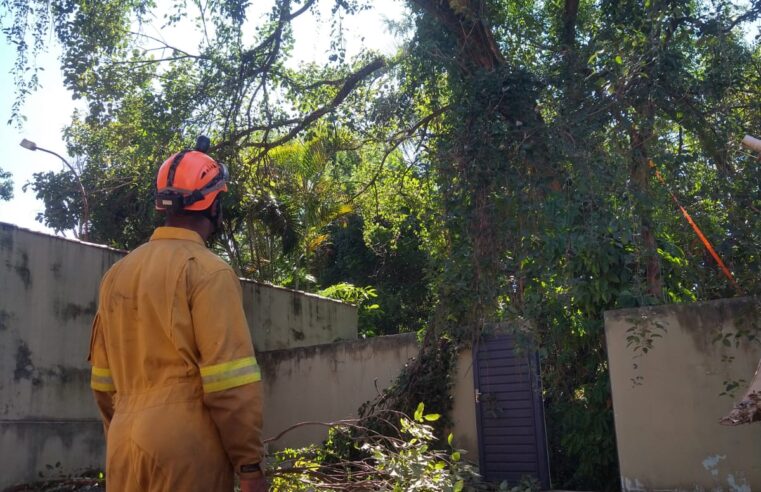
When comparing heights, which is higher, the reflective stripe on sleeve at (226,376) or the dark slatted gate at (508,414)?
the reflective stripe on sleeve at (226,376)

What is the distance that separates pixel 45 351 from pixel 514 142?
5.52 meters

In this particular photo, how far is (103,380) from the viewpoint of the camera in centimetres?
267

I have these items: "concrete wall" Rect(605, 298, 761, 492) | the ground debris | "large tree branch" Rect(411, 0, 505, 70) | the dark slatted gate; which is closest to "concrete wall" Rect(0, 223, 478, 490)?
the dark slatted gate

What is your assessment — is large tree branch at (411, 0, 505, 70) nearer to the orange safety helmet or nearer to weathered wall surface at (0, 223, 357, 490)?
weathered wall surface at (0, 223, 357, 490)

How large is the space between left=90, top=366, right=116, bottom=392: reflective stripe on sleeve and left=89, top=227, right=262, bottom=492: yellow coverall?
15 cm

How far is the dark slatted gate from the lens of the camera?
322 inches

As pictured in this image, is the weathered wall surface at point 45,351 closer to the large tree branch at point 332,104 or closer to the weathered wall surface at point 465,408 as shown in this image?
the large tree branch at point 332,104

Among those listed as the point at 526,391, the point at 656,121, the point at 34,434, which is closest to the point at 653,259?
the point at 656,121

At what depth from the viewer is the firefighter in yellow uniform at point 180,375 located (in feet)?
7.41

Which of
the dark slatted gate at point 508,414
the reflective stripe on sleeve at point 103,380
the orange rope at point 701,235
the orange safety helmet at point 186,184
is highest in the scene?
the orange rope at point 701,235

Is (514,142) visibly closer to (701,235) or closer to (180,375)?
(701,235)

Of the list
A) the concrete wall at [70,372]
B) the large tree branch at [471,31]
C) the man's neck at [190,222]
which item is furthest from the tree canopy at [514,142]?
the man's neck at [190,222]

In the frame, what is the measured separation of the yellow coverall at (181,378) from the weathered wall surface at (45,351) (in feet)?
20.2

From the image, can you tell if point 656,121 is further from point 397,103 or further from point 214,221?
point 214,221
